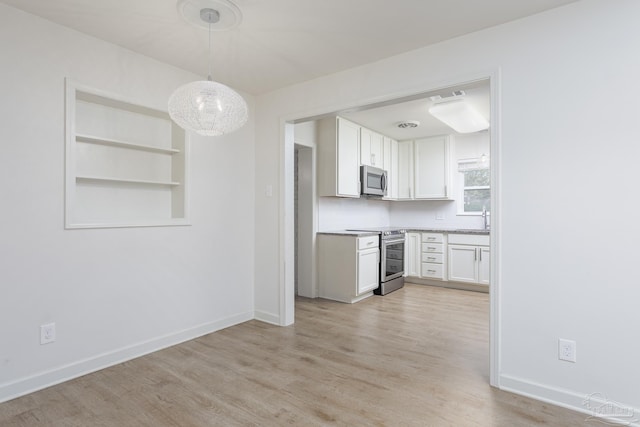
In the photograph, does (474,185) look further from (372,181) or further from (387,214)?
(372,181)

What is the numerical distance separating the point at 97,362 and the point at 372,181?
153 inches

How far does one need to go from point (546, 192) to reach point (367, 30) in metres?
1.61

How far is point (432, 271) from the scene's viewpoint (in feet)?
17.7

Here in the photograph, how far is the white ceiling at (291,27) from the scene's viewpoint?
213cm

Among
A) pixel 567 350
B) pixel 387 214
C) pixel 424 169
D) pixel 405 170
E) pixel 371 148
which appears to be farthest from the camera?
pixel 387 214

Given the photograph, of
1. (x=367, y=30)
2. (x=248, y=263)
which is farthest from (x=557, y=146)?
Result: (x=248, y=263)

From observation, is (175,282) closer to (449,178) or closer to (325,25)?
(325,25)

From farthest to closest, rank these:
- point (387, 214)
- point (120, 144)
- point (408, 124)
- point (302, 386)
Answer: point (387, 214) → point (408, 124) → point (120, 144) → point (302, 386)

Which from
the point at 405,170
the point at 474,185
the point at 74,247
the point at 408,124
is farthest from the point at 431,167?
the point at 74,247

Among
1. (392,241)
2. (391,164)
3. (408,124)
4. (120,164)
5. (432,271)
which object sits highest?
(408,124)

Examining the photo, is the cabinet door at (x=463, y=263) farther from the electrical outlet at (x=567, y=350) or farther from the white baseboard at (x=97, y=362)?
the white baseboard at (x=97, y=362)

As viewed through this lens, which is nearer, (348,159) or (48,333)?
(48,333)

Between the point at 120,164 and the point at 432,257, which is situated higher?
the point at 120,164

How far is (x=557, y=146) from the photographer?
2129 mm
